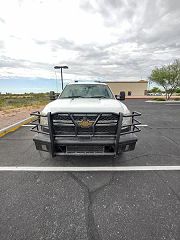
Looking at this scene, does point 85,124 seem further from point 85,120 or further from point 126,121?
point 126,121

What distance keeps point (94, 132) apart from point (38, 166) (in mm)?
1517

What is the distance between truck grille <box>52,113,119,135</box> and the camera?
3109 millimetres

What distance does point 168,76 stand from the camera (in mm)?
24797

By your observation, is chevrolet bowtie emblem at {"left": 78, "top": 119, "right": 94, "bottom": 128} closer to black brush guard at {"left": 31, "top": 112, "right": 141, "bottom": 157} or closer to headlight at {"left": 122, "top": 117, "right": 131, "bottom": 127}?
black brush guard at {"left": 31, "top": 112, "right": 141, "bottom": 157}

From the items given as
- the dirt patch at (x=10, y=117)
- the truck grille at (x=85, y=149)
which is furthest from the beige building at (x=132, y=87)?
the truck grille at (x=85, y=149)

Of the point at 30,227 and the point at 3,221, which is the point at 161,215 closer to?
the point at 30,227

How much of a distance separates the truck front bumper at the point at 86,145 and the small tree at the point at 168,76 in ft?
83.5

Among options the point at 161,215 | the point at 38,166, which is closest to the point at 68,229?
the point at 161,215

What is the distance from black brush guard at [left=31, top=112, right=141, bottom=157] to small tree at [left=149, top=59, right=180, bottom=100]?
25.3m

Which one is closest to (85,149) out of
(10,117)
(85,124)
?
(85,124)

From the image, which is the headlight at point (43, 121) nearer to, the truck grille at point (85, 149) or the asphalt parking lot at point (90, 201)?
the truck grille at point (85, 149)

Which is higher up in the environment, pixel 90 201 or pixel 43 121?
pixel 43 121

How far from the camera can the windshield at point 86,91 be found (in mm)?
4609

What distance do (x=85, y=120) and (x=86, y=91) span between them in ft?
6.28
